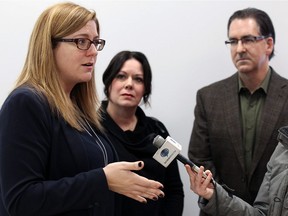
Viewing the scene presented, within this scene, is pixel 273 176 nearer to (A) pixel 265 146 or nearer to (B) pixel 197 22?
(A) pixel 265 146

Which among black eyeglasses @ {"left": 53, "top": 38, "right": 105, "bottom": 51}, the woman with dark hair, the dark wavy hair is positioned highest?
black eyeglasses @ {"left": 53, "top": 38, "right": 105, "bottom": 51}

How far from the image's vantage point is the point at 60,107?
1.17 meters

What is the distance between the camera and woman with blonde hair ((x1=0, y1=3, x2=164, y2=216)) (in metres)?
1.03

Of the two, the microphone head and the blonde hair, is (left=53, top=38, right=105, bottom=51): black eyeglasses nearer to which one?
the blonde hair

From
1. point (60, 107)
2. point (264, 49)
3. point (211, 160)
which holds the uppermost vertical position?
point (264, 49)

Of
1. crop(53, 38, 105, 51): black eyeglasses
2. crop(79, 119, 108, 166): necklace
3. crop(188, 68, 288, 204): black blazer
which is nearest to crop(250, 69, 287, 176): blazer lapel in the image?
crop(188, 68, 288, 204): black blazer

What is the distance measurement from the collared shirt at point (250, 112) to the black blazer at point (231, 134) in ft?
0.09

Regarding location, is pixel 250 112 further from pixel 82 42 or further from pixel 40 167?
pixel 40 167

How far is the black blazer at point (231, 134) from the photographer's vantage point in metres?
1.85

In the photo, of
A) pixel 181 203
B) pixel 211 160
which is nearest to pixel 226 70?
pixel 211 160

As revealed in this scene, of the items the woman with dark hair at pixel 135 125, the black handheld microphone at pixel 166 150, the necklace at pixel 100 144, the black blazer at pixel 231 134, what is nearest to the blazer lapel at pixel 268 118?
the black blazer at pixel 231 134

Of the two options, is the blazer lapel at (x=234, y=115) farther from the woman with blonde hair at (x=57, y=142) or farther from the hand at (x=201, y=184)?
the woman with blonde hair at (x=57, y=142)

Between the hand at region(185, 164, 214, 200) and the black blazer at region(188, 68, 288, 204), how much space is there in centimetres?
52

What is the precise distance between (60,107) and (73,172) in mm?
196
